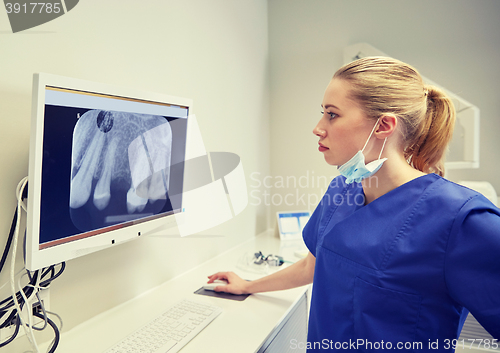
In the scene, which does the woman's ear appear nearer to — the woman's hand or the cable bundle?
the woman's hand

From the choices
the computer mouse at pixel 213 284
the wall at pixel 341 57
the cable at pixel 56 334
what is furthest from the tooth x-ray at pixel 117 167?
the wall at pixel 341 57

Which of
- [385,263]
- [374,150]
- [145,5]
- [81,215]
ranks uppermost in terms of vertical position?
[145,5]

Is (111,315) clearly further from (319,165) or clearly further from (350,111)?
(319,165)

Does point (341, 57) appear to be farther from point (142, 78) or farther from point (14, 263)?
point (14, 263)

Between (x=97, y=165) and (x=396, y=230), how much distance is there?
2.84 ft

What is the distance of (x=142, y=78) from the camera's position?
1342 millimetres

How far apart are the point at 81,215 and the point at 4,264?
25 cm

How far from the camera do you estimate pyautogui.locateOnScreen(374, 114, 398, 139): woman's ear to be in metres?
0.96

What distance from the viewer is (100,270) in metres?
1.19

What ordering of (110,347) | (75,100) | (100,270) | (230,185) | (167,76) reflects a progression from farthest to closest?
(230,185)
(167,76)
(100,270)
(110,347)
(75,100)

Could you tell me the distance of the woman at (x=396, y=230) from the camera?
770 mm

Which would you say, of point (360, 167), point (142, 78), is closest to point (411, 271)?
point (360, 167)

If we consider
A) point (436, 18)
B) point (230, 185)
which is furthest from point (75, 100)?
point (436, 18)

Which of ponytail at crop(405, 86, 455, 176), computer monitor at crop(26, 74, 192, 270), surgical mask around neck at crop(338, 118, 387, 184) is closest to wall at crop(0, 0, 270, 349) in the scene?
computer monitor at crop(26, 74, 192, 270)
